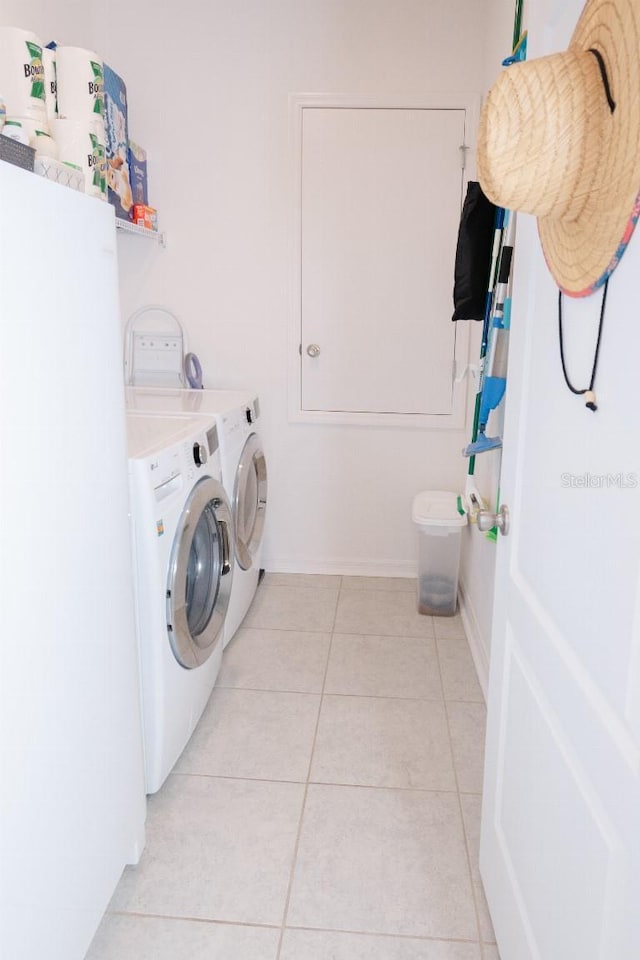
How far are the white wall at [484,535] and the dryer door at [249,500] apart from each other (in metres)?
0.89

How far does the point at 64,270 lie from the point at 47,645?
1.98ft

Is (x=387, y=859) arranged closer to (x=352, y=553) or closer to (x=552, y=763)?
(x=552, y=763)

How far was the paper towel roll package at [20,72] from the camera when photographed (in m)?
2.01

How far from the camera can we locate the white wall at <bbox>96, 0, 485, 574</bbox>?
292 cm

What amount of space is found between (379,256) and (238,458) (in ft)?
3.88

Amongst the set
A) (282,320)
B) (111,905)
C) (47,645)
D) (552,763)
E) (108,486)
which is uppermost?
(282,320)

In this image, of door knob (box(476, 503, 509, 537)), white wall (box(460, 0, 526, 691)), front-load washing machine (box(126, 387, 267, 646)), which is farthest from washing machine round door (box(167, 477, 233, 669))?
white wall (box(460, 0, 526, 691))

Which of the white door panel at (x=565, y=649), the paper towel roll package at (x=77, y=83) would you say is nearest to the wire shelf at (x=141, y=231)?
the paper towel roll package at (x=77, y=83)

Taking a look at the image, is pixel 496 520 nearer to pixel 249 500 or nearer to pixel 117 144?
pixel 249 500

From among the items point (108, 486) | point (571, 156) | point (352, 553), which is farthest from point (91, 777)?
point (352, 553)

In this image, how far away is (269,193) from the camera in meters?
3.07

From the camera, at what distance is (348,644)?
2.75m

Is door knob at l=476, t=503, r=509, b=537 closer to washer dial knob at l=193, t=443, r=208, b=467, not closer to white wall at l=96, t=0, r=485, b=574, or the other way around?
washer dial knob at l=193, t=443, r=208, b=467

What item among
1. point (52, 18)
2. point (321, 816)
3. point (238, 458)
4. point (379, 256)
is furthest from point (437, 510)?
point (52, 18)
